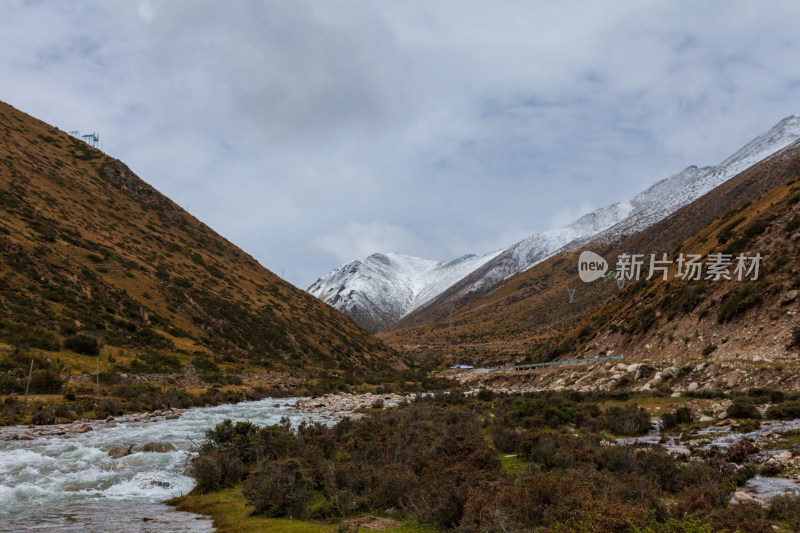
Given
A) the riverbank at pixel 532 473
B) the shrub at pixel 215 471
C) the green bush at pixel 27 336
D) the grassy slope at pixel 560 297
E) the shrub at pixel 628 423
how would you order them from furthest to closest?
the grassy slope at pixel 560 297 < the green bush at pixel 27 336 < the shrub at pixel 628 423 < the shrub at pixel 215 471 < the riverbank at pixel 532 473

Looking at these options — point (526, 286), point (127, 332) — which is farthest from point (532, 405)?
point (526, 286)

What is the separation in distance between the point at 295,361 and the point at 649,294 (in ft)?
128

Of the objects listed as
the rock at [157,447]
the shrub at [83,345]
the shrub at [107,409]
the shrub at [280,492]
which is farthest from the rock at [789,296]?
the shrub at [83,345]

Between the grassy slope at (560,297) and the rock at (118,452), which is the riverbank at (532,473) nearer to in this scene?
the rock at (118,452)

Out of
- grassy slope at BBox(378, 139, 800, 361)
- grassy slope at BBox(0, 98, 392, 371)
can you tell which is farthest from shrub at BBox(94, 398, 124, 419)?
grassy slope at BBox(378, 139, 800, 361)

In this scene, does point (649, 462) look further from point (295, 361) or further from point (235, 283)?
point (235, 283)

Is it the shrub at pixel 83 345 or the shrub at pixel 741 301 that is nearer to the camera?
the shrub at pixel 741 301

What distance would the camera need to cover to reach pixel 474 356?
9450 centimetres

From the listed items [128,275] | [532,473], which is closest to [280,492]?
[532,473]

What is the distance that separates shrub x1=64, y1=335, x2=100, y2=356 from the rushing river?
45.3 ft

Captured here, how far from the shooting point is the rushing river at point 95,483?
353 inches

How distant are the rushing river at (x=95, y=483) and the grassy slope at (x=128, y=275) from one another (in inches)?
605

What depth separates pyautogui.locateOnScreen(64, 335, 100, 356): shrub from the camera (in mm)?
28703

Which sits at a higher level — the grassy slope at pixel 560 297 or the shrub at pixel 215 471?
the grassy slope at pixel 560 297
